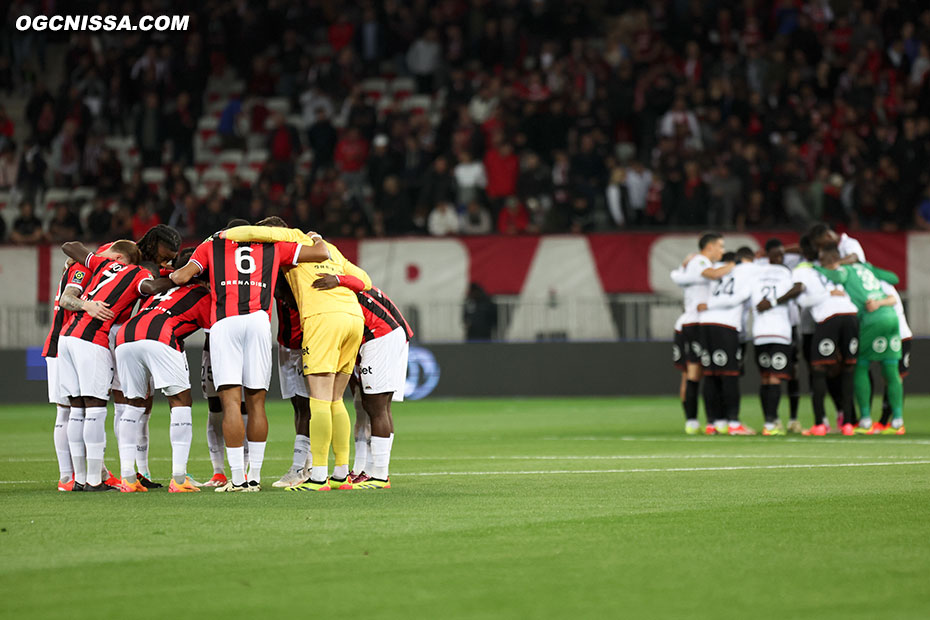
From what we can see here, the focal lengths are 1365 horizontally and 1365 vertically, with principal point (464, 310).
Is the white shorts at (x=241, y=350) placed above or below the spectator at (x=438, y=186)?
below

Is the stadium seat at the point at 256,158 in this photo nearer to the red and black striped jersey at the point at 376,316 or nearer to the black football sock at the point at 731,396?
the black football sock at the point at 731,396

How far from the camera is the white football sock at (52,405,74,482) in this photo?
10.4 meters

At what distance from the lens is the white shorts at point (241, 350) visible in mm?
9695

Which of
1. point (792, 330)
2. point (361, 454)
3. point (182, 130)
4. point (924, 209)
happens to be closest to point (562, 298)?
point (924, 209)

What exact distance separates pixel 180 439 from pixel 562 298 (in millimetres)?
14628

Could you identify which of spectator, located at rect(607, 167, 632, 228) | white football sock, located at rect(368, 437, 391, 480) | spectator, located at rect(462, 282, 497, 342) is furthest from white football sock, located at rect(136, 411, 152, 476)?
spectator, located at rect(607, 167, 632, 228)

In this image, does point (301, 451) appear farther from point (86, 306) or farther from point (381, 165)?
point (381, 165)

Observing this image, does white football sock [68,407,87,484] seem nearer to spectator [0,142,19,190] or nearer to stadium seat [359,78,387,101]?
spectator [0,142,19,190]

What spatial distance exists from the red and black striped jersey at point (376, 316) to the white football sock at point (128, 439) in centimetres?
181

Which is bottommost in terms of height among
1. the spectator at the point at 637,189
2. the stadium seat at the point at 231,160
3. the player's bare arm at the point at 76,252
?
the player's bare arm at the point at 76,252

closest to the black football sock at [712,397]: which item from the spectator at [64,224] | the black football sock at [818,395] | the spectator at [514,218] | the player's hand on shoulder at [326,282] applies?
the black football sock at [818,395]

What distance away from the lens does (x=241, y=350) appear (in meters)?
9.77

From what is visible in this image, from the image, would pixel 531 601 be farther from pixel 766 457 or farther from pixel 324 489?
pixel 766 457

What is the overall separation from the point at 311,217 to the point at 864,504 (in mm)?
17945
